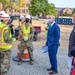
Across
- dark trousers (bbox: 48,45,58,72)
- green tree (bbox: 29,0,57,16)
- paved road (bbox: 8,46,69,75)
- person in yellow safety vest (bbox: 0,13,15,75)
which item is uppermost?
person in yellow safety vest (bbox: 0,13,15,75)

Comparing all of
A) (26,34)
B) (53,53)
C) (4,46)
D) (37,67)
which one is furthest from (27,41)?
(4,46)

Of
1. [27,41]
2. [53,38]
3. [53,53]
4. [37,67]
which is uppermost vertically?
[53,38]

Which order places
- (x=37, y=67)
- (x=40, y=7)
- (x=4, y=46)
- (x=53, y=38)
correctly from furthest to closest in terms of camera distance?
(x=40, y=7) < (x=37, y=67) < (x=53, y=38) < (x=4, y=46)

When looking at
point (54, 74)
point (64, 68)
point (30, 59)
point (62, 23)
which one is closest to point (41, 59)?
point (30, 59)

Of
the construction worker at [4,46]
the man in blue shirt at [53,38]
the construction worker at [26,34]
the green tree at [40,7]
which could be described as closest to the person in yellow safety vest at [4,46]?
the construction worker at [4,46]

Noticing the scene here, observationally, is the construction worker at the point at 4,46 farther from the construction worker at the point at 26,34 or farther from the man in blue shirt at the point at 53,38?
the construction worker at the point at 26,34

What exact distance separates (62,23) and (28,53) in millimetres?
33011

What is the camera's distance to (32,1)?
280ft

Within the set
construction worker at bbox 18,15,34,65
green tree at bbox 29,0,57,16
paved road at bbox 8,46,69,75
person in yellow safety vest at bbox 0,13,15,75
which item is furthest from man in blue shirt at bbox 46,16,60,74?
green tree at bbox 29,0,57,16

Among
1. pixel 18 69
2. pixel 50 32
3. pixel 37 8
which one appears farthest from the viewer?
pixel 37 8

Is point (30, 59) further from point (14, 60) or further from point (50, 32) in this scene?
point (50, 32)

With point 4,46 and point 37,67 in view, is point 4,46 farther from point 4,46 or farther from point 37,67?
point 37,67

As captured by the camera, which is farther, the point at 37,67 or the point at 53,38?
the point at 37,67

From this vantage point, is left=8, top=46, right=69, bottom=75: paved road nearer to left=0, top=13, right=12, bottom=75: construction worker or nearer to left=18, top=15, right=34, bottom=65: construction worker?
left=18, top=15, right=34, bottom=65: construction worker
